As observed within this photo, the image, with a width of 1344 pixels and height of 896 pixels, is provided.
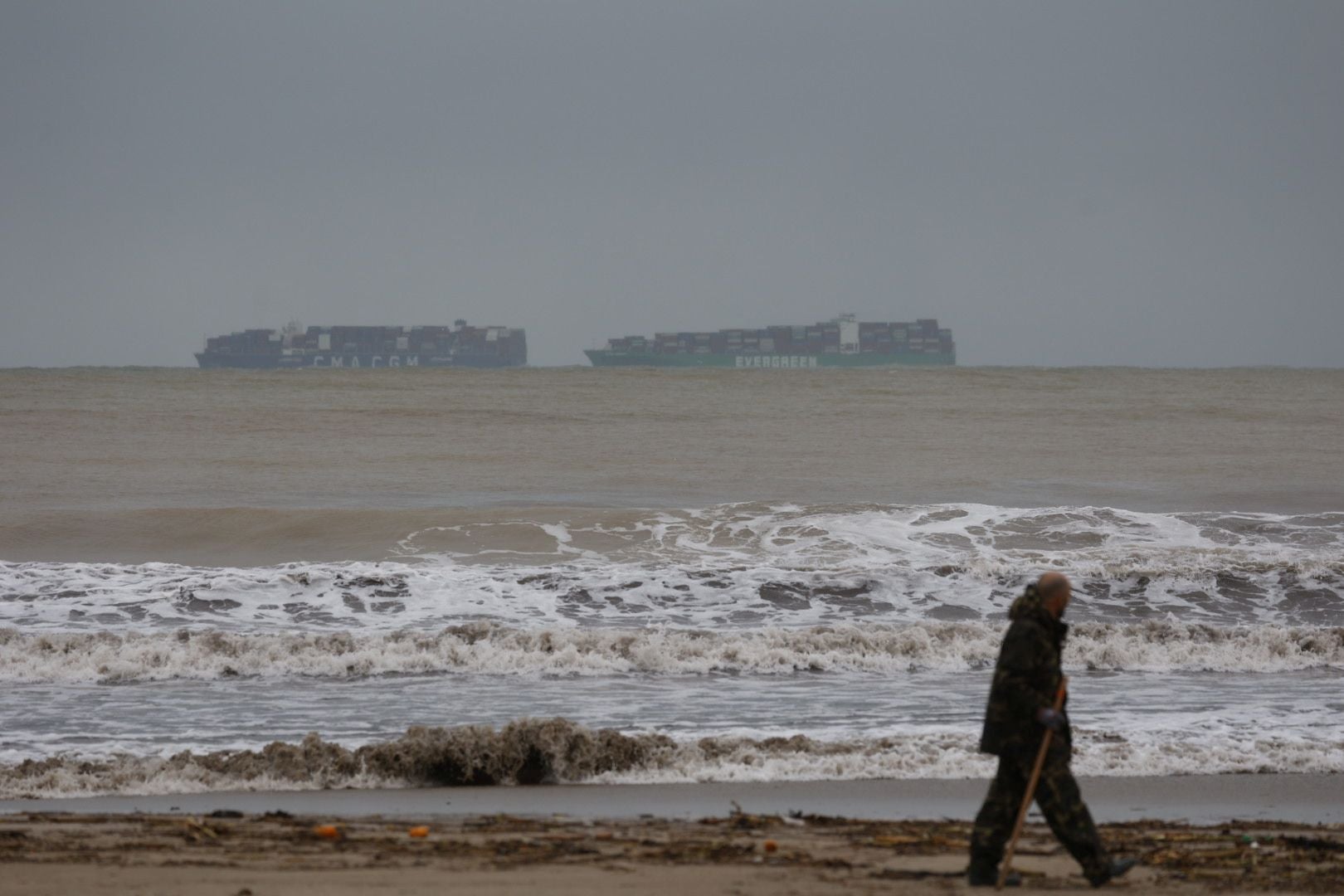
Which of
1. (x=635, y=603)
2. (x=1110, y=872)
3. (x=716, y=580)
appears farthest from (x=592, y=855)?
(x=716, y=580)

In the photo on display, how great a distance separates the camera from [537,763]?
8703mm

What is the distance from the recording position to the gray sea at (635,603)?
9.08 meters

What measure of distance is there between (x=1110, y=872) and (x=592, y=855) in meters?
2.33

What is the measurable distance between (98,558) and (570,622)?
7690 millimetres

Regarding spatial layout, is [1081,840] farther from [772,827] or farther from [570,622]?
[570,622]

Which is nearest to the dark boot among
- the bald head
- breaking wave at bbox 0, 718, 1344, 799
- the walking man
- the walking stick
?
the walking man

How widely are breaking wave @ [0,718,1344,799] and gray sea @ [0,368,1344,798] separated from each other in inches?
1.0

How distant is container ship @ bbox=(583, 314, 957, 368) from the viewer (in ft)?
468

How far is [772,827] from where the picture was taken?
6992 mm

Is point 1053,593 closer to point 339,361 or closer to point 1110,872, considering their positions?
point 1110,872

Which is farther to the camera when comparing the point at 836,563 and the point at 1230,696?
the point at 836,563

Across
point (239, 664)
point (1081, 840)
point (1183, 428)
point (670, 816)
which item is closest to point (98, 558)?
point (239, 664)

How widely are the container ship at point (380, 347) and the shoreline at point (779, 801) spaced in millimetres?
139830

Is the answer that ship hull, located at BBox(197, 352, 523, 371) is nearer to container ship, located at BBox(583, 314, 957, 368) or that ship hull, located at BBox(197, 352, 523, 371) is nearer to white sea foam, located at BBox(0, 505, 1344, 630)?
container ship, located at BBox(583, 314, 957, 368)
